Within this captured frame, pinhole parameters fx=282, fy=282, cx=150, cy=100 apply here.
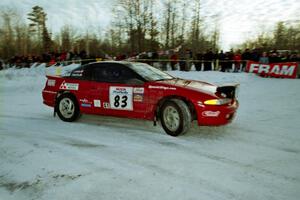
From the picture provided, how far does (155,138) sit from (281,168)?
7.34 ft

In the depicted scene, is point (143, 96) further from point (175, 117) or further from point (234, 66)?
point (234, 66)

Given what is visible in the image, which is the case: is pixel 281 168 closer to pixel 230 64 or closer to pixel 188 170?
pixel 188 170

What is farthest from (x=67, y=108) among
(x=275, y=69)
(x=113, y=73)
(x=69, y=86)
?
(x=275, y=69)

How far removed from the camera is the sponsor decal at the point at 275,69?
587 inches

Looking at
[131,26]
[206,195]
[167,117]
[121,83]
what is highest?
[131,26]

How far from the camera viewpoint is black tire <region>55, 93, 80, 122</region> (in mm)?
6684

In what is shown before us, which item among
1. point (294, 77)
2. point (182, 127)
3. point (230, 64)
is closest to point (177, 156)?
point (182, 127)

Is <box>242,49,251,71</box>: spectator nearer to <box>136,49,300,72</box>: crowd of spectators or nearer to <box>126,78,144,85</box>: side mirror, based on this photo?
<box>136,49,300,72</box>: crowd of spectators

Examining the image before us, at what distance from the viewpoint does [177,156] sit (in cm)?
437

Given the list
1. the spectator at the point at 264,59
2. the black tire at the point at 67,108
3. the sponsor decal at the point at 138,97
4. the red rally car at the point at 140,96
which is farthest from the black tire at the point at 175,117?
the spectator at the point at 264,59

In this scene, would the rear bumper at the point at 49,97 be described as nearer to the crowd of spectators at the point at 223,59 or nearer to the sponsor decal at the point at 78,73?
the sponsor decal at the point at 78,73

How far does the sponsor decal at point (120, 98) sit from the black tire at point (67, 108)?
107cm

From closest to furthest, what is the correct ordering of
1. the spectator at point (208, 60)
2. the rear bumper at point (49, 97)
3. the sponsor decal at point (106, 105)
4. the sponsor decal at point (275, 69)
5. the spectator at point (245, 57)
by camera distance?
1. the sponsor decal at point (106, 105)
2. the rear bumper at point (49, 97)
3. the sponsor decal at point (275, 69)
4. the spectator at point (245, 57)
5. the spectator at point (208, 60)

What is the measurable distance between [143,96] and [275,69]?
11957 mm
